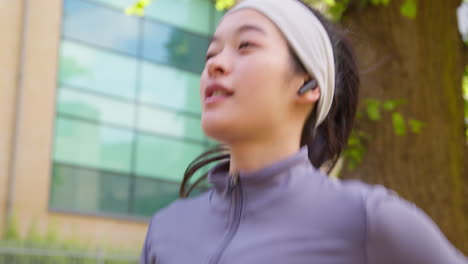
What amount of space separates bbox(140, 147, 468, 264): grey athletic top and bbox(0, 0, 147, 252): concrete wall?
44.5 feet

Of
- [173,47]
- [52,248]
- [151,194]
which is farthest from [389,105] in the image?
[173,47]

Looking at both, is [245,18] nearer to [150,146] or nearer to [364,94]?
[364,94]

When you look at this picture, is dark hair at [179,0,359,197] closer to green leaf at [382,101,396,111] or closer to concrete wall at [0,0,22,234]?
green leaf at [382,101,396,111]

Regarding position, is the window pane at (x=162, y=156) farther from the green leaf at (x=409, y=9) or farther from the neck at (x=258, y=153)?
the neck at (x=258, y=153)

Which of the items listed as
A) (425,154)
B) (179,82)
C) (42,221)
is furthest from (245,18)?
(179,82)

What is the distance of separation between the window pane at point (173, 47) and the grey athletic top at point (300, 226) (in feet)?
49.6

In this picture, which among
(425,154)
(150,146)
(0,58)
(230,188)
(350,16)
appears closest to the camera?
(230,188)

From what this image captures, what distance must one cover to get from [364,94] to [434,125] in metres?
0.51

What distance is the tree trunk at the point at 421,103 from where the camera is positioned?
16.3 ft

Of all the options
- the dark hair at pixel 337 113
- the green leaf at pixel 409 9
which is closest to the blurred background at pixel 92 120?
the green leaf at pixel 409 9

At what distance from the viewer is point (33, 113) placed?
600 inches

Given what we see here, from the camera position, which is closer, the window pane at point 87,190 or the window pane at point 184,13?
the window pane at point 87,190

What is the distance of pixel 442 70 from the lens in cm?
530

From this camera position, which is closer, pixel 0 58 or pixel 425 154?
pixel 425 154
